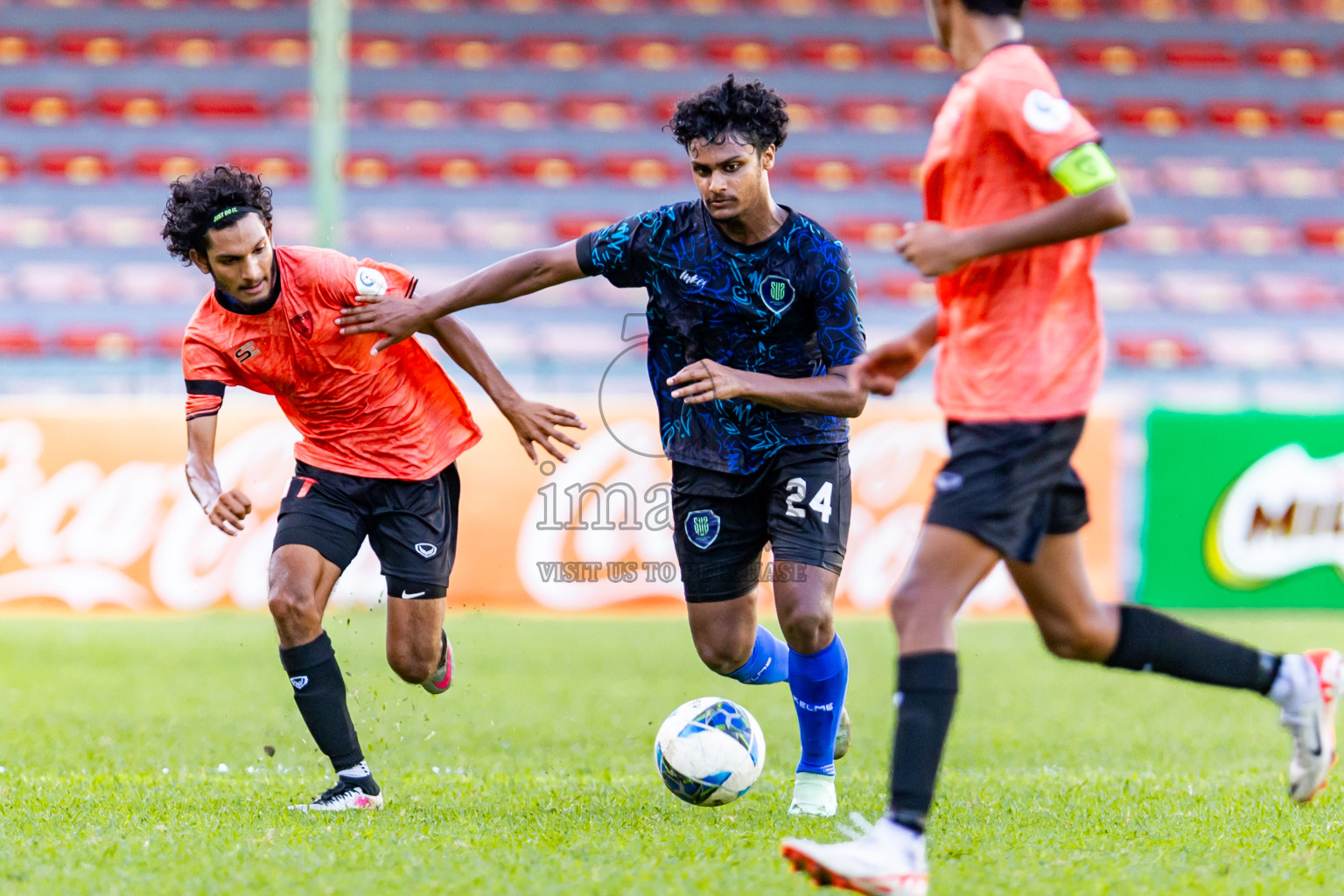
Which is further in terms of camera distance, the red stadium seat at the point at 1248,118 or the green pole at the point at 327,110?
the red stadium seat at the point at 1248,118

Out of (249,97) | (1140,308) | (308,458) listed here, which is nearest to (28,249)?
(249,97)

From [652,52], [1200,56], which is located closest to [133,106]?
[652,52]

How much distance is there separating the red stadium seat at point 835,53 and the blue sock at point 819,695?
634 inches

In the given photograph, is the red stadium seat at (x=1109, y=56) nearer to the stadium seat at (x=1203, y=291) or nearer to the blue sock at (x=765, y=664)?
the stadium seat at (x=1203, y=291)

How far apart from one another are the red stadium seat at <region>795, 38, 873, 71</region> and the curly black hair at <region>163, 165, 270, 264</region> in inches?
630

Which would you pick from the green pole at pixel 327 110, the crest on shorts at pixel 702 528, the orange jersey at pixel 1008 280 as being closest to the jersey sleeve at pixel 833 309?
the crest on shorts at pixel 702 528

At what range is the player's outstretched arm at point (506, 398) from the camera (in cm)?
467

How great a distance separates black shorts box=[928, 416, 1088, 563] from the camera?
10.3ft

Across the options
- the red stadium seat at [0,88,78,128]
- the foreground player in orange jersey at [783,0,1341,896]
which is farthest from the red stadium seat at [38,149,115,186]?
the foreground player in orange jersey at [783,0,1341,896]

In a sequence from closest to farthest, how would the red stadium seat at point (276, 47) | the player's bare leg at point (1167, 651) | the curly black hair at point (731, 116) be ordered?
the player's bare leg at point (1167, 651), the curly black hair at point (731, 116), the red stadium seat at point (276, 47)

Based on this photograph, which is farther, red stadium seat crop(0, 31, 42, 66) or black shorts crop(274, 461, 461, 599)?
red stadium seat crop(0, 31, 42, 66)

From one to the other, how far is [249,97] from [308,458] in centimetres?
1529

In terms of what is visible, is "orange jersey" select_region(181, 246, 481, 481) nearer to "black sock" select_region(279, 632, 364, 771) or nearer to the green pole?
"black sock" select_region(279, 632, 364, 771)

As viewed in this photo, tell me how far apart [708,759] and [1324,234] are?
1678cm
